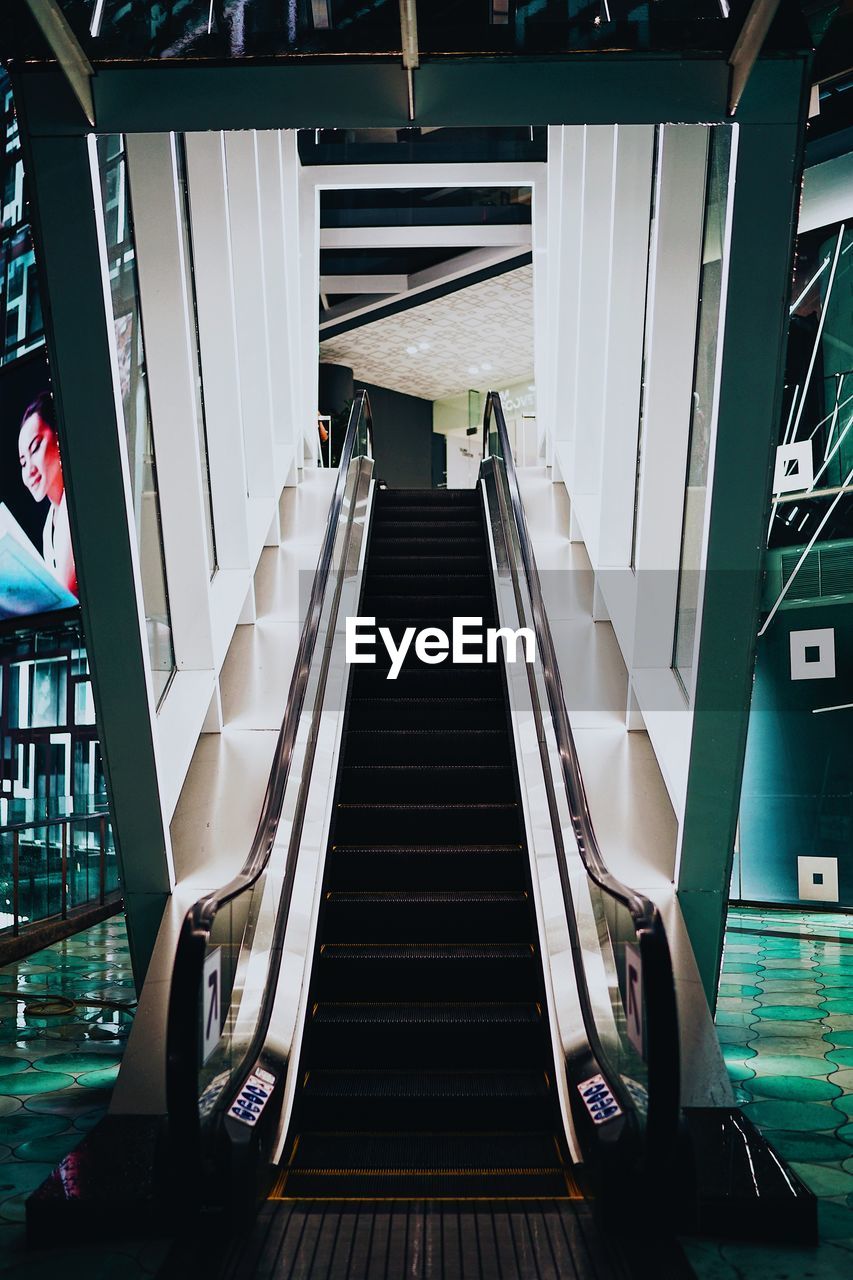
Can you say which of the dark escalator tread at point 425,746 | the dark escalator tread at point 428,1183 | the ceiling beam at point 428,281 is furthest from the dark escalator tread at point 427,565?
→ the ceiling beam at point 428,281

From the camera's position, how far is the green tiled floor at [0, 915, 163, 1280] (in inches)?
132

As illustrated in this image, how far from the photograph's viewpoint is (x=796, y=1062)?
17.7 feet

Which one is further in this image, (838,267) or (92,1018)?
(838,267)

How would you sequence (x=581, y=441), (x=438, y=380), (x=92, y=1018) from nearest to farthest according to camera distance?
(x=92, y=1018)
(x=581, y=441)
(x=438, y=380)

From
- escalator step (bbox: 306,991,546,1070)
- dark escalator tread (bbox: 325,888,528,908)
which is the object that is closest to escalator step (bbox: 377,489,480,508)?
dark escalator tread (bbox: 325,888,528,908)

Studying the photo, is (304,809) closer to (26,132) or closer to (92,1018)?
(92,1018)

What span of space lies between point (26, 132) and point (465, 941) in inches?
165

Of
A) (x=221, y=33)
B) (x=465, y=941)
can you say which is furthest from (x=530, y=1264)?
(x=221, y=33)

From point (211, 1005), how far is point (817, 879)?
766cm

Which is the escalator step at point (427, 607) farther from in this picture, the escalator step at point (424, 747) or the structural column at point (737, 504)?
the structural column at point (737, 504)

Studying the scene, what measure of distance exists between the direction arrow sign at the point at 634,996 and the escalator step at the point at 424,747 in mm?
3026

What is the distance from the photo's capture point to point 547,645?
18.3 ft

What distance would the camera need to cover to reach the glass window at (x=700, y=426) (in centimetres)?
576

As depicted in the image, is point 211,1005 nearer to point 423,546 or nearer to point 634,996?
point 634,996
